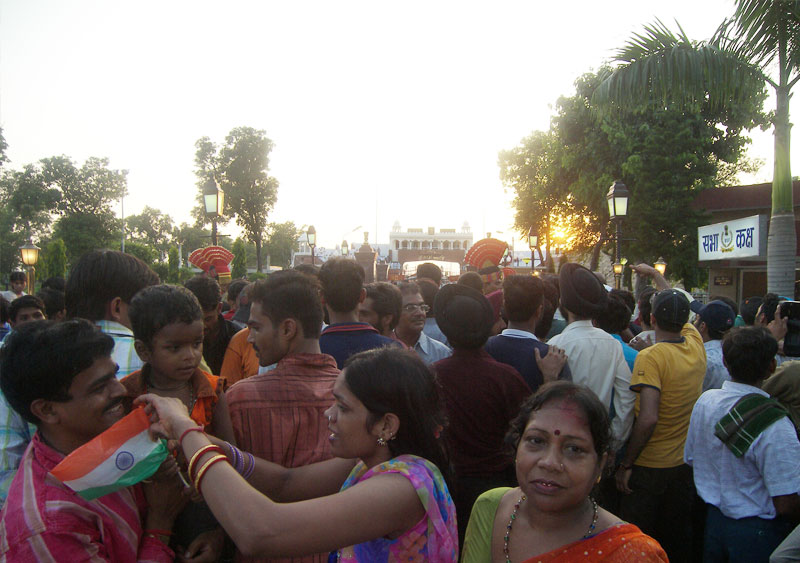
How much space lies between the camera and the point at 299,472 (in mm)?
2016

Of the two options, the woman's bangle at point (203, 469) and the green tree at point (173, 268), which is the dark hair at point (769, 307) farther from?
the green tree at point (173, 268)

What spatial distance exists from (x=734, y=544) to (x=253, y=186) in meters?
47.0

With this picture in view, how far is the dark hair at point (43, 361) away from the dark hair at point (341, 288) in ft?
5.65

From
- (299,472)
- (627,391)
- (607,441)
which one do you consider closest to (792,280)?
(627,391)

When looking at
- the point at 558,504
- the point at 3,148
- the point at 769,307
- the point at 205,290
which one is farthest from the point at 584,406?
the point at 3,148

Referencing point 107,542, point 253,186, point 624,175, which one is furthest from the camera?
point 253,186

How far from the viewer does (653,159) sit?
20609mm

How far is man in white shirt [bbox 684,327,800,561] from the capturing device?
271 cm

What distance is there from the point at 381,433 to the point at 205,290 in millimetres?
2730

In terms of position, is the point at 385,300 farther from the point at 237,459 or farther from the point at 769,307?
the point at 769,307

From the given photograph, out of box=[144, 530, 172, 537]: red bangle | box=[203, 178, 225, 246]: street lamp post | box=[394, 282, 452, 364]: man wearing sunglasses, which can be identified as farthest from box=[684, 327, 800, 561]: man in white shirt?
box=[203, 178, 225, 246]: street lamp post

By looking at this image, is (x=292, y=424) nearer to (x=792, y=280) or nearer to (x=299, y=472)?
(x=299, y=472)

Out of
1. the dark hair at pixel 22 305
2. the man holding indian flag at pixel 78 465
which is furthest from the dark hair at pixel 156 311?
the dark hair at pixel 22 305

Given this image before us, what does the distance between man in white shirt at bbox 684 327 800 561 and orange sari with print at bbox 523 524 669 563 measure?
156 cm
